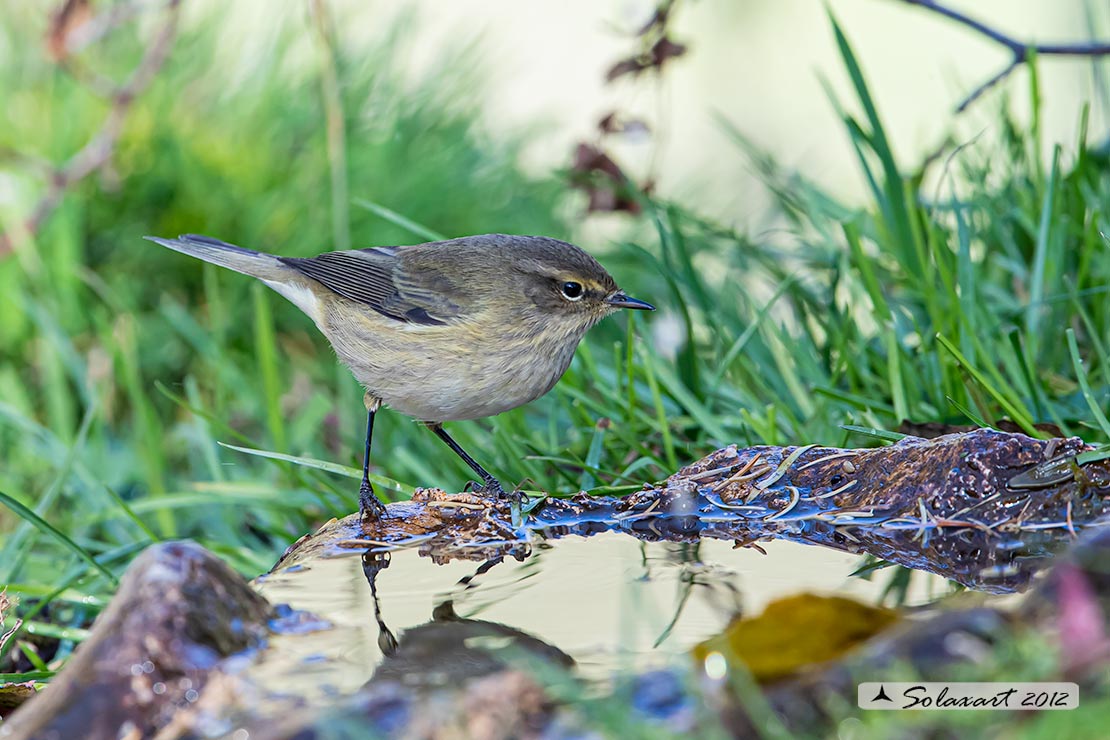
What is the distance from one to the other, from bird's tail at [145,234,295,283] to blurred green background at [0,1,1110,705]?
3.8 inches

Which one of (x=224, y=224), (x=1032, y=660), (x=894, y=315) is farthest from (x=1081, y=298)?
(x=224, y=224)

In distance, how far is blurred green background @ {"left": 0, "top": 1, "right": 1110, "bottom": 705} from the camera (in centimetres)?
377

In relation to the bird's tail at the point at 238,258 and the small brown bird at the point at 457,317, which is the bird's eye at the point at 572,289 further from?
the bird's tail at the point at 238,258

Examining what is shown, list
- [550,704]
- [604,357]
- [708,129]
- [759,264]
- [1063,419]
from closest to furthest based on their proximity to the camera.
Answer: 1. [550,704]
2. [1063,419]
3. [604,357]
4. [759,264]
5. [708,129]

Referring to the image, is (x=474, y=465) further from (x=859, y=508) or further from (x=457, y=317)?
(x=859, y=508)

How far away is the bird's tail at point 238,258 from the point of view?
14.7ft

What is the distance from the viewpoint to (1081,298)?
3.97 meters

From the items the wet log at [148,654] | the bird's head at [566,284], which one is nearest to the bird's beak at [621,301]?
the bird's head at [566,284]

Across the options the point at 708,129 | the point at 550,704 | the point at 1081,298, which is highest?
the point at 550,704

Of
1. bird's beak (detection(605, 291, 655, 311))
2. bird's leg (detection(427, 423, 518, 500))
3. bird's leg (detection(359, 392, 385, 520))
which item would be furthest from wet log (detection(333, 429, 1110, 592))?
bird's beak (detection(605, 291, 655, 311))

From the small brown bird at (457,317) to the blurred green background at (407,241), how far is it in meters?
0.17

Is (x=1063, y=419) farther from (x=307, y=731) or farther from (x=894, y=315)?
(x=307, y=731)

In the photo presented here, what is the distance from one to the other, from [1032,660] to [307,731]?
2.97 feet

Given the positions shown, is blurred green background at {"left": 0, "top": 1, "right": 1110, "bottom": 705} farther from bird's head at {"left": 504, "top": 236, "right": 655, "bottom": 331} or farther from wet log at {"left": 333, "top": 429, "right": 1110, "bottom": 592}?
wet log at {"left": 333, "top": 429, "right": 1110, "bottom": 592}
